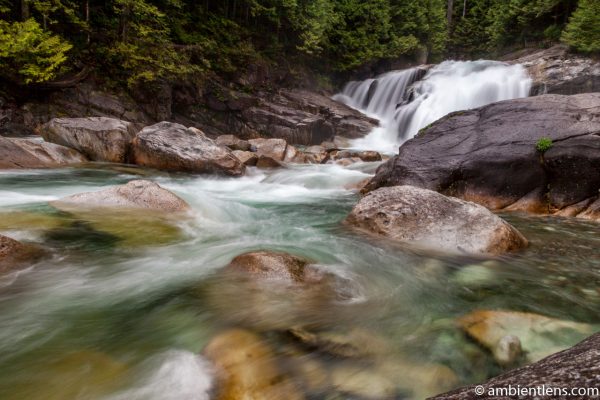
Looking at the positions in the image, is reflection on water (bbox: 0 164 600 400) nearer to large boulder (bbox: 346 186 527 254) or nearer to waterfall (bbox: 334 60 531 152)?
large boulder (bbox: 346 186 527 254)

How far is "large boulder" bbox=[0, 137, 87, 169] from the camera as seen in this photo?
29.4 feet

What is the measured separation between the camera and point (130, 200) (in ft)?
19.1

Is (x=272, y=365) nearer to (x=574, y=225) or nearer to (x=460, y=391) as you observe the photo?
(x=460, y=391)

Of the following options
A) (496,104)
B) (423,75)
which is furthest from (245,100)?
(496,104)

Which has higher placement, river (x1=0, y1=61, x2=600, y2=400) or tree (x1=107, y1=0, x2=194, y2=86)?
tree (x1=107, y1=0, x2=194, y2=86)

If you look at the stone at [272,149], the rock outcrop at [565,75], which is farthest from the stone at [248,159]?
the rock outcrop at [565,75]

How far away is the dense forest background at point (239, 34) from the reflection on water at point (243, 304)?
11130 millimetres

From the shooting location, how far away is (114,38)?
16328mm

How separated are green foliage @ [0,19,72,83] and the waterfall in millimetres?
14425

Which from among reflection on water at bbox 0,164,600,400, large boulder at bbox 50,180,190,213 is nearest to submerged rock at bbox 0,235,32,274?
reflection on water at bbox 0,164,600,400

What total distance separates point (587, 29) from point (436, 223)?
22.5 meters

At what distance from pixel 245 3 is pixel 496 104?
18543 millimetres

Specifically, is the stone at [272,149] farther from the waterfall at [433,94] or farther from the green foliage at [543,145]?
the green foliage at [543,145]

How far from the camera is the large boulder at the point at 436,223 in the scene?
465cm
